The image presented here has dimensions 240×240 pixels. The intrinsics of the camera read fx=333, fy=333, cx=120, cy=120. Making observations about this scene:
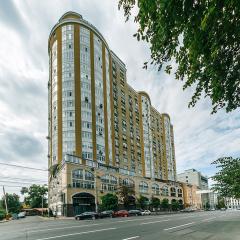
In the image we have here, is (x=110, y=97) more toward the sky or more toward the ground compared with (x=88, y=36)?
more toward the ground

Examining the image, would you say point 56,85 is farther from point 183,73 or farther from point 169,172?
point 183,73

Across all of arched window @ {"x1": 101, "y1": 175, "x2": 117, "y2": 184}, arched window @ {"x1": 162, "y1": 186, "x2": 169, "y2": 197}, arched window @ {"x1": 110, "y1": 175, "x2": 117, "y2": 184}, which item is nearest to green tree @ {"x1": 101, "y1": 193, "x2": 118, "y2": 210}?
arched window @ {"x1": 101, "y1": 175, "x2": 117, "y2": 184}

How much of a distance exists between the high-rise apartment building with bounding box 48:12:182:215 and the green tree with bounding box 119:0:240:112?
209 feet

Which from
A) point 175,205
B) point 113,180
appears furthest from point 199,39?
point 175,205

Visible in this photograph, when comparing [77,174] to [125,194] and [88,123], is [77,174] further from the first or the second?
[125,194]

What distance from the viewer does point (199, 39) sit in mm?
6004

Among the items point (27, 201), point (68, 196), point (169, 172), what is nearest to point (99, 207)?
point (68, 196)

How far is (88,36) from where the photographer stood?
8981 centimetres

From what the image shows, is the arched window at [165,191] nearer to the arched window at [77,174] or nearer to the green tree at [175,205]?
the green tree at [175,205]

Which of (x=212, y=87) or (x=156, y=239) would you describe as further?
(x=156, y=239)

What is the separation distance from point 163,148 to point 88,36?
5985 centimetres

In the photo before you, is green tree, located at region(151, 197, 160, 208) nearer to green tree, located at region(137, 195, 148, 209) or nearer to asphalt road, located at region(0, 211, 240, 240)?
green tree, located at region(137, 195, 148, 209)

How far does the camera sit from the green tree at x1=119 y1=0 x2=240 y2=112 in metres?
5.52

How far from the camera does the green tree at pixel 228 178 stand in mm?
20000
